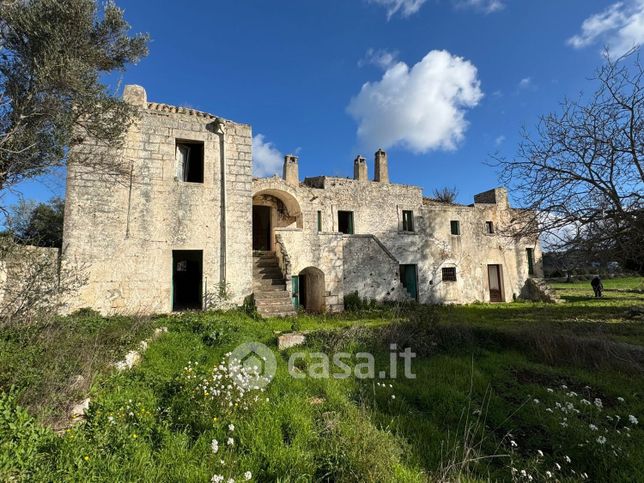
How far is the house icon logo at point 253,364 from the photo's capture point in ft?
A: 14.7

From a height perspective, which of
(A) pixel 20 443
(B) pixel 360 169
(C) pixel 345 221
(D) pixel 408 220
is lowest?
(A) pixel 20 443

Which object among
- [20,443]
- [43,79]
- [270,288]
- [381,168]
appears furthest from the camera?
[381,168]

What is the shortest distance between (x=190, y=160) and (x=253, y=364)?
7431 mm

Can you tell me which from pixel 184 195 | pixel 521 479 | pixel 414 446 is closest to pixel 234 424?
pixel 414 446

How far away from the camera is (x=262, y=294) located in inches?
404

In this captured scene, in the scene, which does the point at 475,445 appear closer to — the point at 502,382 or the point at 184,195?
the point at 502,382

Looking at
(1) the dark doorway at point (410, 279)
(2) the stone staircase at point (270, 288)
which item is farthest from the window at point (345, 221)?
(2) the stone staircase at point (270, 288)

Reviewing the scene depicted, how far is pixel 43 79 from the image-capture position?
636cm

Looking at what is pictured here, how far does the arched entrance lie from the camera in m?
15.5

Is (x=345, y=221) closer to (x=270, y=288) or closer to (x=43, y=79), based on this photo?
(x=270, y=288)

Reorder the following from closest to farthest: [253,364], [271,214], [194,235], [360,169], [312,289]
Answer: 1. [253,364]
2. [194,235]
3. [312,289]
4. [271,214]
5. [360,169]

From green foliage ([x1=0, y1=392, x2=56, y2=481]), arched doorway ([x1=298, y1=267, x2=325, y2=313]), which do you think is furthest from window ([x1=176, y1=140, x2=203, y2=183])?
green foliage ([x1=0, y1=392, x2=56, y2=481])

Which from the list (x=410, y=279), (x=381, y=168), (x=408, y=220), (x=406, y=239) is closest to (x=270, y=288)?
(x=410, y=279)

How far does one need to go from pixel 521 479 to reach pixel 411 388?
2.06 metres
